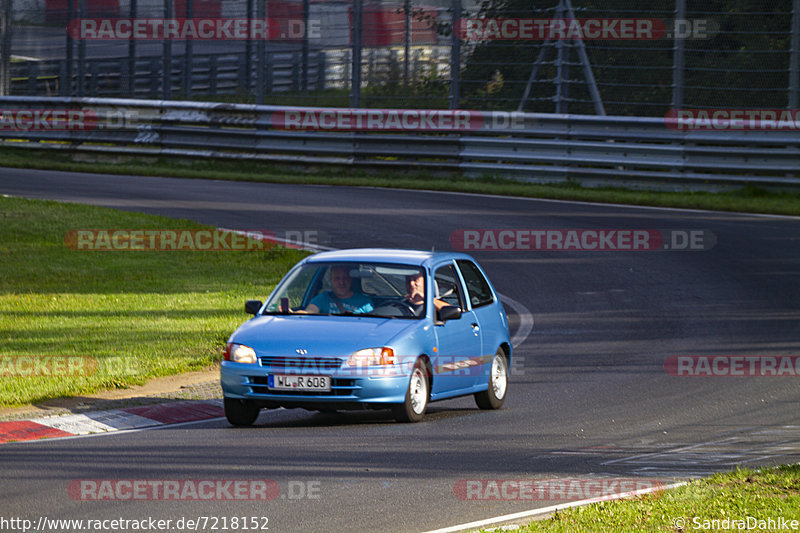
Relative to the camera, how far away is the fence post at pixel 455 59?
25719mm

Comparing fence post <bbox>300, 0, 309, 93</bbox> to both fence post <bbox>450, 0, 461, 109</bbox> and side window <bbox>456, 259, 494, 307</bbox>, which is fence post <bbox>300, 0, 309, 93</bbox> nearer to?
fence post <bbox>450, 0, 461, 109</bbox>

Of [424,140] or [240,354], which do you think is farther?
[424,140]

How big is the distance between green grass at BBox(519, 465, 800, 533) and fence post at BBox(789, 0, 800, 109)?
56.9 feet

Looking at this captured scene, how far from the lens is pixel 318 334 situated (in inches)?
388

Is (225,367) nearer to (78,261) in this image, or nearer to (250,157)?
(78,261)

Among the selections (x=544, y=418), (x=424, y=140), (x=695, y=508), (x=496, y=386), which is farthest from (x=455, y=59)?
(x=695, y=508)

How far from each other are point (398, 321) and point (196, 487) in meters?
3.12

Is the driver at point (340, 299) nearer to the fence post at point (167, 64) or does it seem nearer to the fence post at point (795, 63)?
the fence post at point (795, 63)

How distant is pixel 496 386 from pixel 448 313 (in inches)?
46.3

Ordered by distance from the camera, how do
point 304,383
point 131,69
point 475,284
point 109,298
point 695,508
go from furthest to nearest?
1. point 131,69
2. point 109,298
3. point 475,284
4. point 304,383
5. point 695,508

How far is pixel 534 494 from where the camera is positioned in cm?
755

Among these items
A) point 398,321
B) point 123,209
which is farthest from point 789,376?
point 123,209

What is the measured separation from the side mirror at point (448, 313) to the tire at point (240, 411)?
69.6 inches

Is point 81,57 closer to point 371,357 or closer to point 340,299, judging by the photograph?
point 340,299
